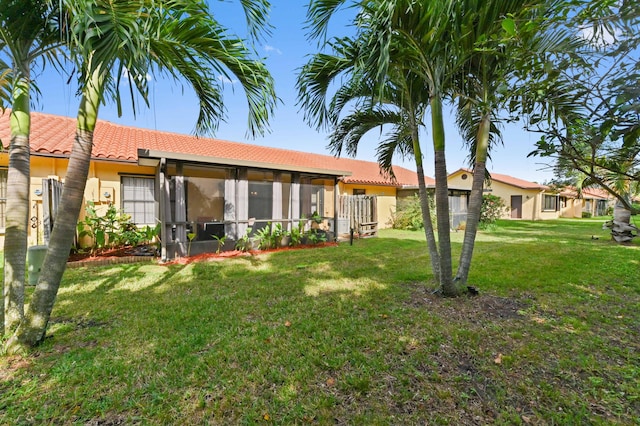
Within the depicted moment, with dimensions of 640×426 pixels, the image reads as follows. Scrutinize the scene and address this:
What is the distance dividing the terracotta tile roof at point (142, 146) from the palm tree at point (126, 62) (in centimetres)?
200

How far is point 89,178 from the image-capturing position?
28.3 feet

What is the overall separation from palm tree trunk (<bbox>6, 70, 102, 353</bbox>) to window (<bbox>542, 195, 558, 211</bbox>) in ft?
116

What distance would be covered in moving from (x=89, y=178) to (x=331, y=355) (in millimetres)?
9530

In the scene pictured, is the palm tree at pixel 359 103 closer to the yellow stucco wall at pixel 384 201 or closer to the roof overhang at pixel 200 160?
the roof overhang at pixel 200 160

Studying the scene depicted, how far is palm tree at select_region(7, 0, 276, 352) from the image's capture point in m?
2.41

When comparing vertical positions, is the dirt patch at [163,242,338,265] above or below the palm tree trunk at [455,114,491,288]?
below

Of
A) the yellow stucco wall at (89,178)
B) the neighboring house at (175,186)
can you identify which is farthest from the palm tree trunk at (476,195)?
the yellow stucco wall at (89,178)

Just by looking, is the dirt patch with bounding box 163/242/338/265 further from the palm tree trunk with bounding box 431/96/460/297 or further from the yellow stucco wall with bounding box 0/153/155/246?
the palm tree trunk with bounding box 431/96/460/297

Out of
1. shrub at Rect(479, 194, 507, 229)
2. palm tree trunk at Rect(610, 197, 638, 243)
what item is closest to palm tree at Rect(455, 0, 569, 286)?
palm tree trunk at Rect(610, 197, 638, 243)

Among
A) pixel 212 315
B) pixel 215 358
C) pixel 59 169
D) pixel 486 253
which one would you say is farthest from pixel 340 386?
pixel 59 169

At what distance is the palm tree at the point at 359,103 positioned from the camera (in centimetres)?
436

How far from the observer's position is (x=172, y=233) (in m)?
8.33

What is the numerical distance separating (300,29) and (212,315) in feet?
14.3

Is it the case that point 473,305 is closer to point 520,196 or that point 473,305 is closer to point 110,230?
point 110,230
